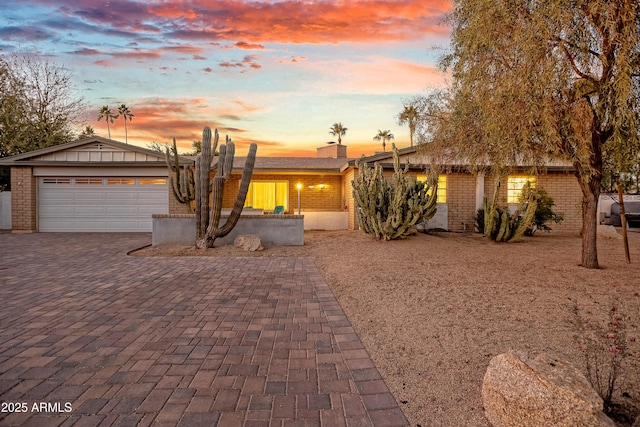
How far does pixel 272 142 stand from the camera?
2708 centimetres

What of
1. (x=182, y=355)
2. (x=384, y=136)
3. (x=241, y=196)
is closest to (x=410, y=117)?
(x=241, y=196)

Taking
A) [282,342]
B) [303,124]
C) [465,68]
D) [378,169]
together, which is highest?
[303,124]

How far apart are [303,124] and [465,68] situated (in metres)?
13.2

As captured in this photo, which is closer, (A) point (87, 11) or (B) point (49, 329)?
(B) point (49, 329)

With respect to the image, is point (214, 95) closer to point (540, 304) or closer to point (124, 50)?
point (124, 50)

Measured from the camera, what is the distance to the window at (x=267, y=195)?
20609 mm

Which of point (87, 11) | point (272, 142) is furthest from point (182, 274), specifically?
point (272, 142)

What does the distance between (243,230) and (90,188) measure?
9571 millimetres

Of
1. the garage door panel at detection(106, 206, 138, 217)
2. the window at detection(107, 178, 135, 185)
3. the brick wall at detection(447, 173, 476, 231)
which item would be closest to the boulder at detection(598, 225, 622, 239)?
the brick wall at detection(447, 173, 476, 231)

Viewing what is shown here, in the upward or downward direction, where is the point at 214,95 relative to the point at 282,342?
upward

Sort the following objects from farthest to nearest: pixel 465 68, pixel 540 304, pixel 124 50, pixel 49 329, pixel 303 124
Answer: pixel 303 124, pixel 124 50, pixel 465 68, pixel 540 304, pixel 49 329

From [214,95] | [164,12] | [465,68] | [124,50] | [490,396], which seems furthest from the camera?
[214,95]

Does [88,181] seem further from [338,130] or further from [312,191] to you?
[338,130]

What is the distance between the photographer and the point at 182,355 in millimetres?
3668
